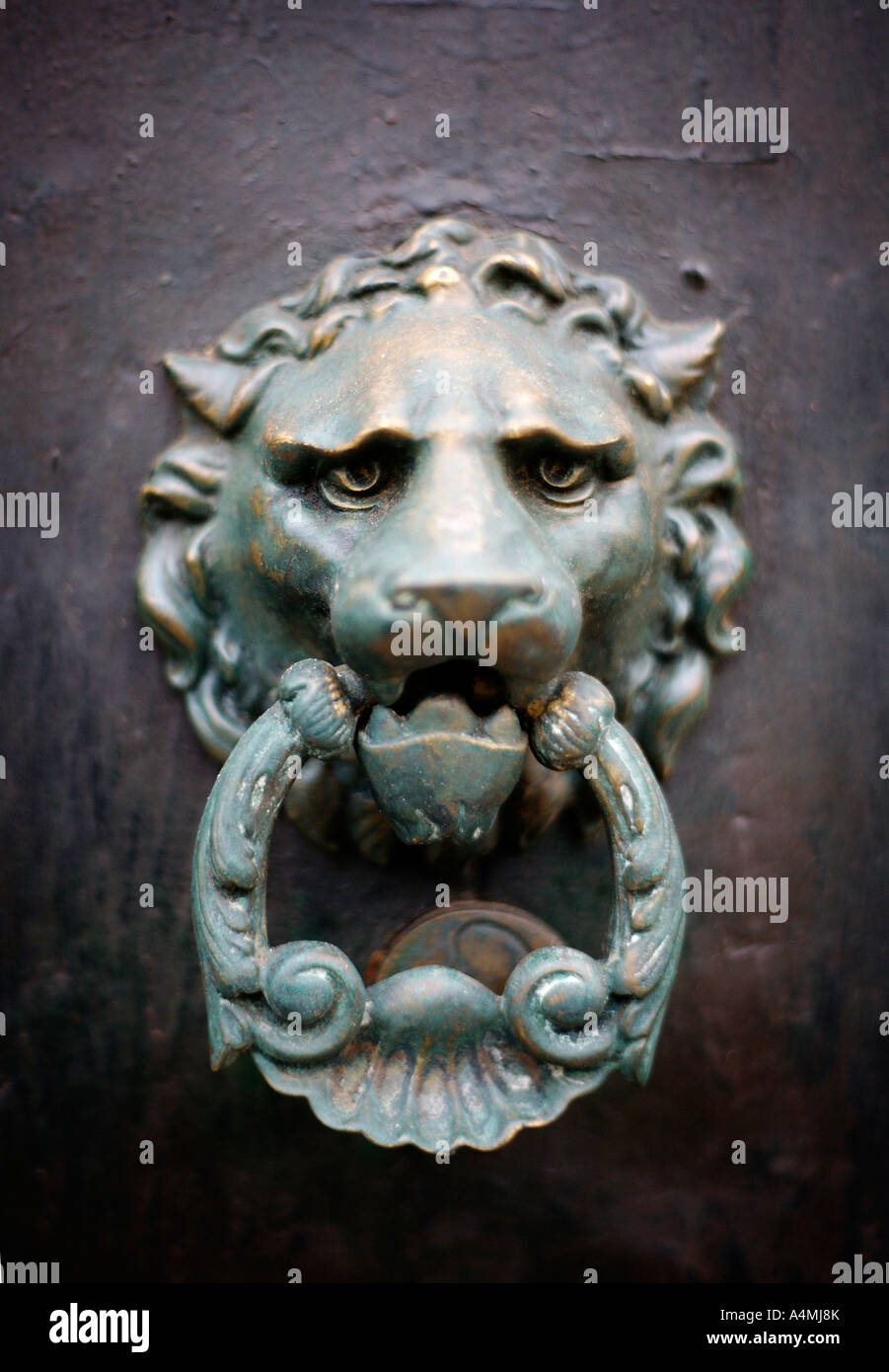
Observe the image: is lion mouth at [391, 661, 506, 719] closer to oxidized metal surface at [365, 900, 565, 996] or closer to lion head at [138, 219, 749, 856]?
lion head at [138, 219, 749, 856]

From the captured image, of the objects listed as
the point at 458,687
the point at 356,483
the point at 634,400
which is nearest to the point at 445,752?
the point at 458,687

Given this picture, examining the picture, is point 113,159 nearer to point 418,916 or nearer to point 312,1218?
point 418,916

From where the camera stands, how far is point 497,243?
831 mm

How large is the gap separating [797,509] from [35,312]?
573 millimetres

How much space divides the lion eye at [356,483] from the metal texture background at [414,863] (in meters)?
0.21

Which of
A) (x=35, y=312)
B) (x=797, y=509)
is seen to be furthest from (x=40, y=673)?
(x=797, y=509)

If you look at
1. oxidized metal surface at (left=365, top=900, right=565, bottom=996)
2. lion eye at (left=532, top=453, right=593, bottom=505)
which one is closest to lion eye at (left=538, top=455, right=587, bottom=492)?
lion eye at (left=532, top=453, right=593, bottom=505)

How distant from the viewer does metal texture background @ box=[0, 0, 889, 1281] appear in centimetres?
87

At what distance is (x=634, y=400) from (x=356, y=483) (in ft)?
0.69

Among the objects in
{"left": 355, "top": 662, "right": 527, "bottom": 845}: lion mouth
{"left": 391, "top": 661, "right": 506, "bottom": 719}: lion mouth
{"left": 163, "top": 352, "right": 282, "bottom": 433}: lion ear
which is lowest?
{"left": 355, "top": 662, "right": 527, "bottom": 845}: lion mouth

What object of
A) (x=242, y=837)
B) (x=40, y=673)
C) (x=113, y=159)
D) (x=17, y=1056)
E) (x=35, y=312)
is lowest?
(x=17, y=1056)

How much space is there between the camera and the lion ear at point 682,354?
837 millimetres

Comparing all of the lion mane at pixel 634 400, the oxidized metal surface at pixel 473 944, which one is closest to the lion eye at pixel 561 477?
the lion mane at pixel 634 400

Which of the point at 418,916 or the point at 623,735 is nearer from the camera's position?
the point at 623,735
